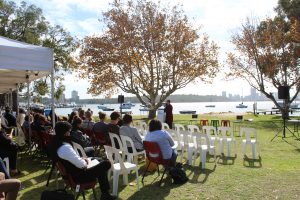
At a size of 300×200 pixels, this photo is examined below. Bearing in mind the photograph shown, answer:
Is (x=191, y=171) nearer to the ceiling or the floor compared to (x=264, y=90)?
nearer to the floor

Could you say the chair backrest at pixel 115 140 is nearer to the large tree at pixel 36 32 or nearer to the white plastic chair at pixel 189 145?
the white plastic chair at pixel 189 145

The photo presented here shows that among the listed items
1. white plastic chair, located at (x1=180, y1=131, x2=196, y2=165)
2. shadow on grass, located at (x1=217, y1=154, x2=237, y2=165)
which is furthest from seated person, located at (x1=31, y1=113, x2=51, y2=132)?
shadow on grass, located at (x1=217, y1=154, x2=237, y2=165)

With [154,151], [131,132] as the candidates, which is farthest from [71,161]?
[131,132]

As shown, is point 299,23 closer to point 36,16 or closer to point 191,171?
point 36,16

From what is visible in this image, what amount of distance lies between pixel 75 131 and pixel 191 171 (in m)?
2.53

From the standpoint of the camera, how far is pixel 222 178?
674 centimetres

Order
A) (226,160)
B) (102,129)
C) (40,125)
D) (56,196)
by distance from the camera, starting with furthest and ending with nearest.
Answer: (226,160)
(40,125)
(102,129)
(56,196)

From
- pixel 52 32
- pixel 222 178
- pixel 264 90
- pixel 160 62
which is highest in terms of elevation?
pixel 52 32

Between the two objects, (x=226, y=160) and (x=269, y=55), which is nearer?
(x=226, y=160)

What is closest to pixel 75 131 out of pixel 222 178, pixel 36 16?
pixel 222 178

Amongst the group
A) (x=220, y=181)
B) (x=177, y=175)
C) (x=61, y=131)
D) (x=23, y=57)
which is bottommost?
(x=220, y=181)

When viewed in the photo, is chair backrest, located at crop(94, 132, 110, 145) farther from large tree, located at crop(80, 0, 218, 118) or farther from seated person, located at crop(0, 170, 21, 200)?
large tree, located at crop(80, 0, 218, 118)

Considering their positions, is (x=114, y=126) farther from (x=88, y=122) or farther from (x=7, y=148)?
(x=7, y=148)

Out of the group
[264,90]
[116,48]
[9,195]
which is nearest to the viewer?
[9,195]
